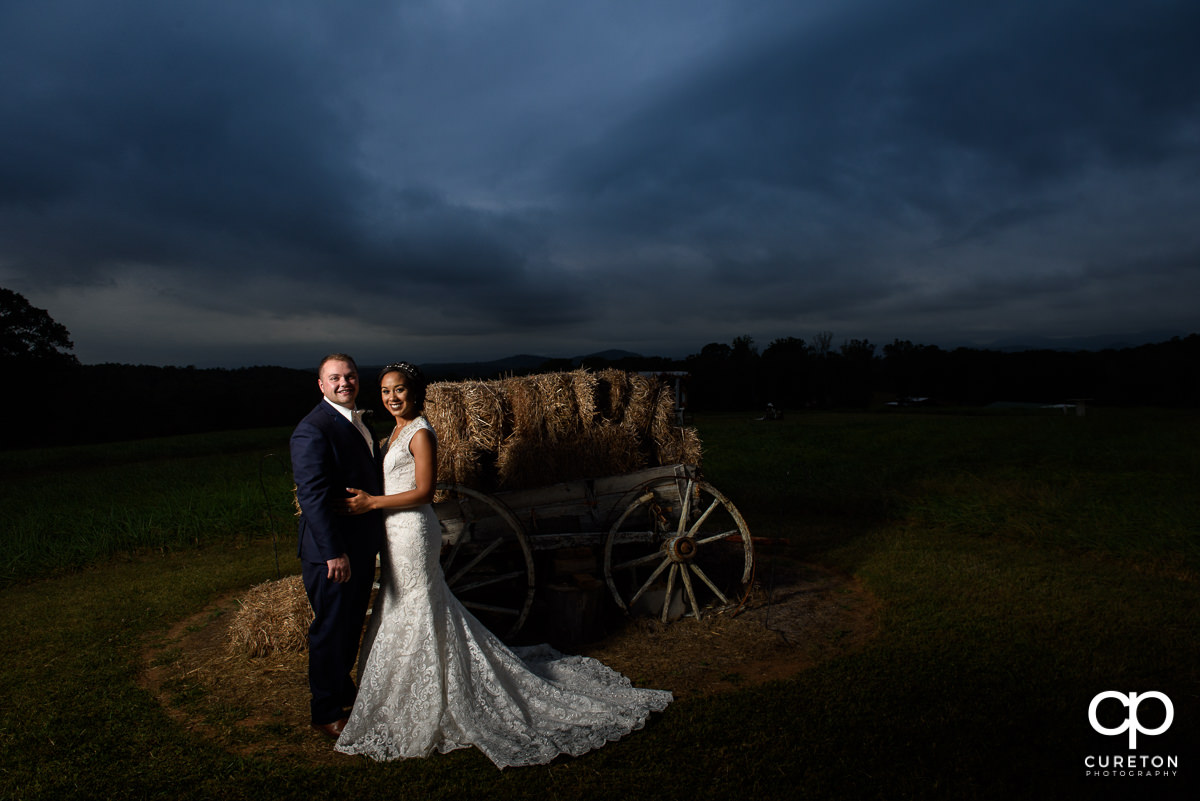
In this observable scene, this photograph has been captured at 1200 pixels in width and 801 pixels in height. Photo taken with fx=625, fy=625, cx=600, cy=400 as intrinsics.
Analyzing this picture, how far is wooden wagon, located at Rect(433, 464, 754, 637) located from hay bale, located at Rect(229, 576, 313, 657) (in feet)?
4.83

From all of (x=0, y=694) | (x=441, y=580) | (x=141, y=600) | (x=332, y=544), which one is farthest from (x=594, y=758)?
(x=141, y=600)

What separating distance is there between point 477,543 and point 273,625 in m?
1.99

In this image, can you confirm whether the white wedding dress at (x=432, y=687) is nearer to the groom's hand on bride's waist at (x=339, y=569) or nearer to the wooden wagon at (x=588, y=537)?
the groom's hand on bride's waist at (x=339, y=569)

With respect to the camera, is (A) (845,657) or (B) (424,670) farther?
(A) (845,657)

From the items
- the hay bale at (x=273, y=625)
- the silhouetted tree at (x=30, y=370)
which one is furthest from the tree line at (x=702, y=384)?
the hay bale at (x=273, y=625)

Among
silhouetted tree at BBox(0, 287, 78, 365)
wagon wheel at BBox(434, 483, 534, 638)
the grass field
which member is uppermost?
silhouetted tree at BBox(0, 287, 78, 365)

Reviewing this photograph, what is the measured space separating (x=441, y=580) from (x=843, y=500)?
9520 mm

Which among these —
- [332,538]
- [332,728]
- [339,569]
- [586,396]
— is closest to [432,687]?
[332,728]

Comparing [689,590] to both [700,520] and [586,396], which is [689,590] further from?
[586,396]

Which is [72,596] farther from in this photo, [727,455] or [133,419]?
[133,419]

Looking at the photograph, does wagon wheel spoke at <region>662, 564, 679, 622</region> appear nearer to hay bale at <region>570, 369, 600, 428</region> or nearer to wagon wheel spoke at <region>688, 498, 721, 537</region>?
wagon wheel spoke at <region>688, 498, 721, 537</region>

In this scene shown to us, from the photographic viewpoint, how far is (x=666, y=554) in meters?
6.14

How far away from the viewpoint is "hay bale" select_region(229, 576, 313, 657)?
5.61 metres

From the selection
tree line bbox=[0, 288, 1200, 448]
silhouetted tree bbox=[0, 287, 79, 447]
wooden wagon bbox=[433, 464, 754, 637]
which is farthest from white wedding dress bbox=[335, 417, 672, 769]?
silhouetted tree bbox=[0, 287, 79, 447]
